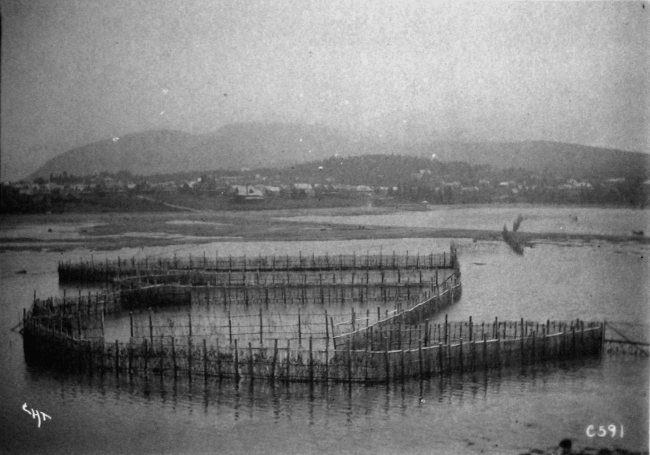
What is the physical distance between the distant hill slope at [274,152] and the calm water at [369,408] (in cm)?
91

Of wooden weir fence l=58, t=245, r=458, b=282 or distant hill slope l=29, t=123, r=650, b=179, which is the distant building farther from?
wooden weir fence l=58, t=245, r=458, b=282

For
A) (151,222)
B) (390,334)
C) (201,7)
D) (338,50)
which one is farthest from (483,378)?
(151,222)

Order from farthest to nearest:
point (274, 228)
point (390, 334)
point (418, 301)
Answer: point (274, 228) → point (418, 301) → point (390, 334)

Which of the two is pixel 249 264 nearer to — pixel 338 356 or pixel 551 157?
pixel 338 356

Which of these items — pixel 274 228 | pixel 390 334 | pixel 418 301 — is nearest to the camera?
pixel 390 334

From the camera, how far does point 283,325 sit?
11.6 meters

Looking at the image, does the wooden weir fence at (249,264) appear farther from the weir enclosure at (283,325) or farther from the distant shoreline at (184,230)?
the distant shoreline at (184,230)

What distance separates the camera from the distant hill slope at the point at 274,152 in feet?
36.0

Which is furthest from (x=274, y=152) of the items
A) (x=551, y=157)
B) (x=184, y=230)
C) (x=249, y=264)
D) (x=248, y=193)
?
(x=551, y=157)

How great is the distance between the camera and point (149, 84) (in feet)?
36.0

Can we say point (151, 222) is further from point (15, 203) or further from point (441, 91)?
point (441, 91)

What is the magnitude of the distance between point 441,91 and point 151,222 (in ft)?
16.7

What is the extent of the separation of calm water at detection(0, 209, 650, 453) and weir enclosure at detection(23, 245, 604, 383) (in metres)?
0.24

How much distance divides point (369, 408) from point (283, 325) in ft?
10.7
